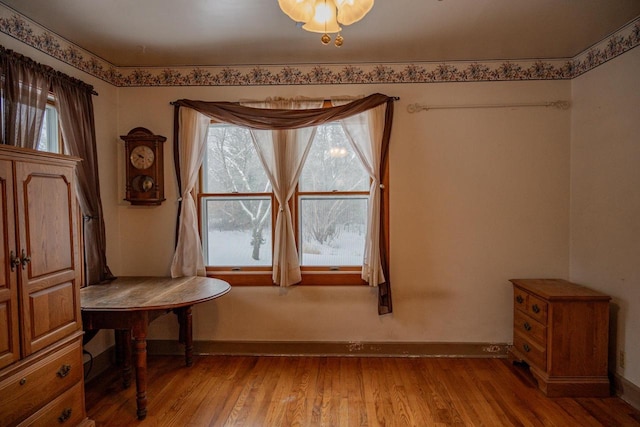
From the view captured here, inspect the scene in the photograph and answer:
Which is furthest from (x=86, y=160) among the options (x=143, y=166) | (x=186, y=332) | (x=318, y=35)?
(x=318, y=35)

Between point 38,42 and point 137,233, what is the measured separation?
64.3 inches

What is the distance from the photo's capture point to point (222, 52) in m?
2.87

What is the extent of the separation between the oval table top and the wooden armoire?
0.27m

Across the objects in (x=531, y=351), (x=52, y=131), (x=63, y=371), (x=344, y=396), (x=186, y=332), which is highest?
(x=52, y=131)

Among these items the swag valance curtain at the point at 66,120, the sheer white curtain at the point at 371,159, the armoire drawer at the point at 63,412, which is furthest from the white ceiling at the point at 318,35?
the armoire drawer at the point at 63,412

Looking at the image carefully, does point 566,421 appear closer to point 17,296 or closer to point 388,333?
point 388,333

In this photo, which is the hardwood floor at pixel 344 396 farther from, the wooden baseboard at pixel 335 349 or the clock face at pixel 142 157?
the clock face at pixel 142 157

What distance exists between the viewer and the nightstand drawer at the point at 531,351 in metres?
2.62

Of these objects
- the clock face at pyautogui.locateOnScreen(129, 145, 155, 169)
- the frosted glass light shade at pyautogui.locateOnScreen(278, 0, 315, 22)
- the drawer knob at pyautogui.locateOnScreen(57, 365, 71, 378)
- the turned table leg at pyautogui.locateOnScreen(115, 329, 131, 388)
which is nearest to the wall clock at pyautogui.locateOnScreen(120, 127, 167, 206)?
the clock face at pyautogui.locateOnScreen(129, 145, 155, 169)

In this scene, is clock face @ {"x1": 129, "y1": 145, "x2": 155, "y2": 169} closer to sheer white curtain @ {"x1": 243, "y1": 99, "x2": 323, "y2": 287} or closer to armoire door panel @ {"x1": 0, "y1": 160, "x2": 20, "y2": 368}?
sheer white curtain @ {"x1": 243, "y1": 99, "x2": 323, "y2": 287}

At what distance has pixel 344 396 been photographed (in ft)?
8.30

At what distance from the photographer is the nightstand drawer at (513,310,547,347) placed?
2.63 metres

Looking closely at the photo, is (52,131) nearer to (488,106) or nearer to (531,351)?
(488,106)

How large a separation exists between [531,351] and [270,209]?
2.50 meters
